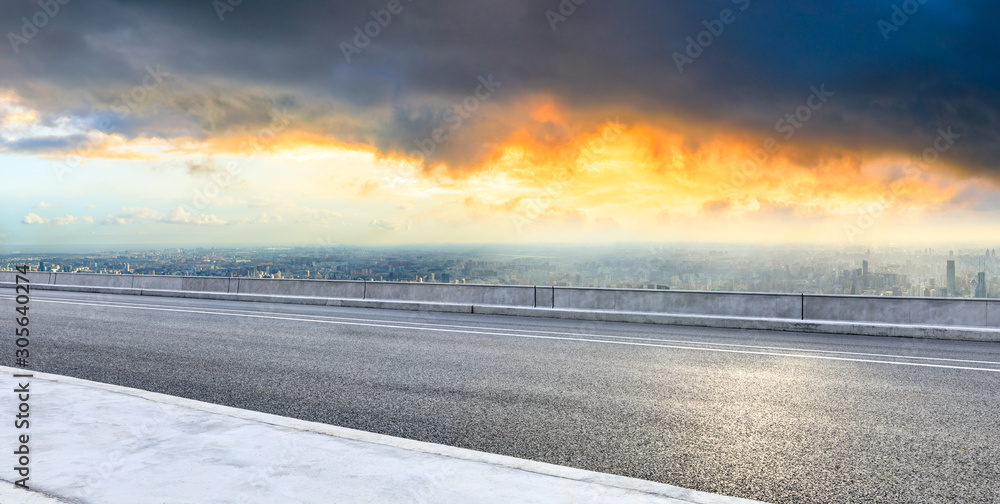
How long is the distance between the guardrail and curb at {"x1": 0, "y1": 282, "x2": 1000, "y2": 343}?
0.36m

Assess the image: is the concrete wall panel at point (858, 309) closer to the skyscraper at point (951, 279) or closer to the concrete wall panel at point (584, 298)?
the skyscraper at point (951, 279)

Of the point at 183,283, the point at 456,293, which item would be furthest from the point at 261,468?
the point at 183,283

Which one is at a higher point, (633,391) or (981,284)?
(981,284)

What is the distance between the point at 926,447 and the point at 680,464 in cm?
225

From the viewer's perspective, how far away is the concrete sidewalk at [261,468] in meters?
3.79

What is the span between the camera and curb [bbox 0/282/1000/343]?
532 inches

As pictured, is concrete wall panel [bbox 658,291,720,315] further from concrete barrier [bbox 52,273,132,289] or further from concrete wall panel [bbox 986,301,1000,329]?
concrete barrier [bbox 52,273,132,289]

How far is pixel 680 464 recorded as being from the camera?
4.83 metres

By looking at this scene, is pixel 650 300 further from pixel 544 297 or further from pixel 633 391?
pixel 633 391

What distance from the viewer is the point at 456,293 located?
19312 mm

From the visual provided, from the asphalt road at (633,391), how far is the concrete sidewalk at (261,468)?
→ 0.71 meters

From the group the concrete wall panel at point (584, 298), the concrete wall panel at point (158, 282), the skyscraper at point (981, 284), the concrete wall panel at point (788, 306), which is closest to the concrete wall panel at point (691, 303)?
the concrete wall panel at point (788, 306)

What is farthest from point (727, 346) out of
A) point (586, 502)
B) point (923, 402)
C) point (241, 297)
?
point (241, 297)

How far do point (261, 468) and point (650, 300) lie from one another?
13.6 metres
